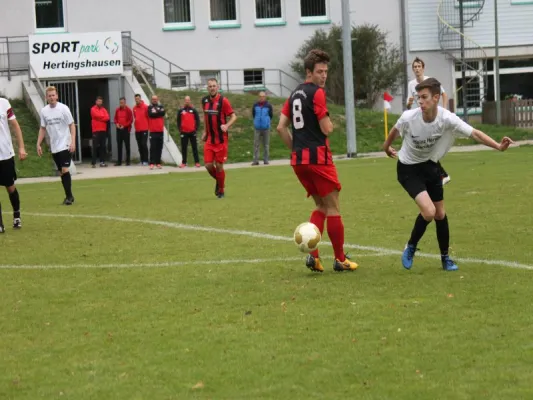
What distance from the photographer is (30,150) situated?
32000mm

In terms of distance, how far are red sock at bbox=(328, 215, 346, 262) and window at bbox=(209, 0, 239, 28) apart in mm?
35005

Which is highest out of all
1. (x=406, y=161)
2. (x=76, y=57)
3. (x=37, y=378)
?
(x=76, y=57)

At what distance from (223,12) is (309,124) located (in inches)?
1392

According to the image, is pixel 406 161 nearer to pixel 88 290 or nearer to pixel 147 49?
pixel 88 290

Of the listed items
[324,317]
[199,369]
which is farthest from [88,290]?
[199,369]

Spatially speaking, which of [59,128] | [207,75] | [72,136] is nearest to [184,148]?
[207,75]

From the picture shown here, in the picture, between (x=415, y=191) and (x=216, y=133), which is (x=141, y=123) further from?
(x=415, y=191)

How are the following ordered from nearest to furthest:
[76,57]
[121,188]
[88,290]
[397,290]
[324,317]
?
[324,317]
[397,290]
[88,290]
[121,188]
[76,57]

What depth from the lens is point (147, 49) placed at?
4225 cm

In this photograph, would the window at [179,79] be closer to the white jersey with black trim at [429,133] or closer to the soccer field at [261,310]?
the soccer field at [261,310]

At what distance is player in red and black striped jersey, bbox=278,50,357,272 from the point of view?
959 cm

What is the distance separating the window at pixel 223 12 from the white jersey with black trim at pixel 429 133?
35.1 metres

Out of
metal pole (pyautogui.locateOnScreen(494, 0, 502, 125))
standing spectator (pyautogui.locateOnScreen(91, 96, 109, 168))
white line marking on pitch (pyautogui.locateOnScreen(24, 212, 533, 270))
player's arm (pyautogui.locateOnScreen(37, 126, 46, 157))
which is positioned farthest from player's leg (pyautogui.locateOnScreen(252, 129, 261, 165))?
white line marking on pitch (pyautogui.locateOnScreen(24, 212, 533, 270))

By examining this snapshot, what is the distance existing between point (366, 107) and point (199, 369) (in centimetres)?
3788
